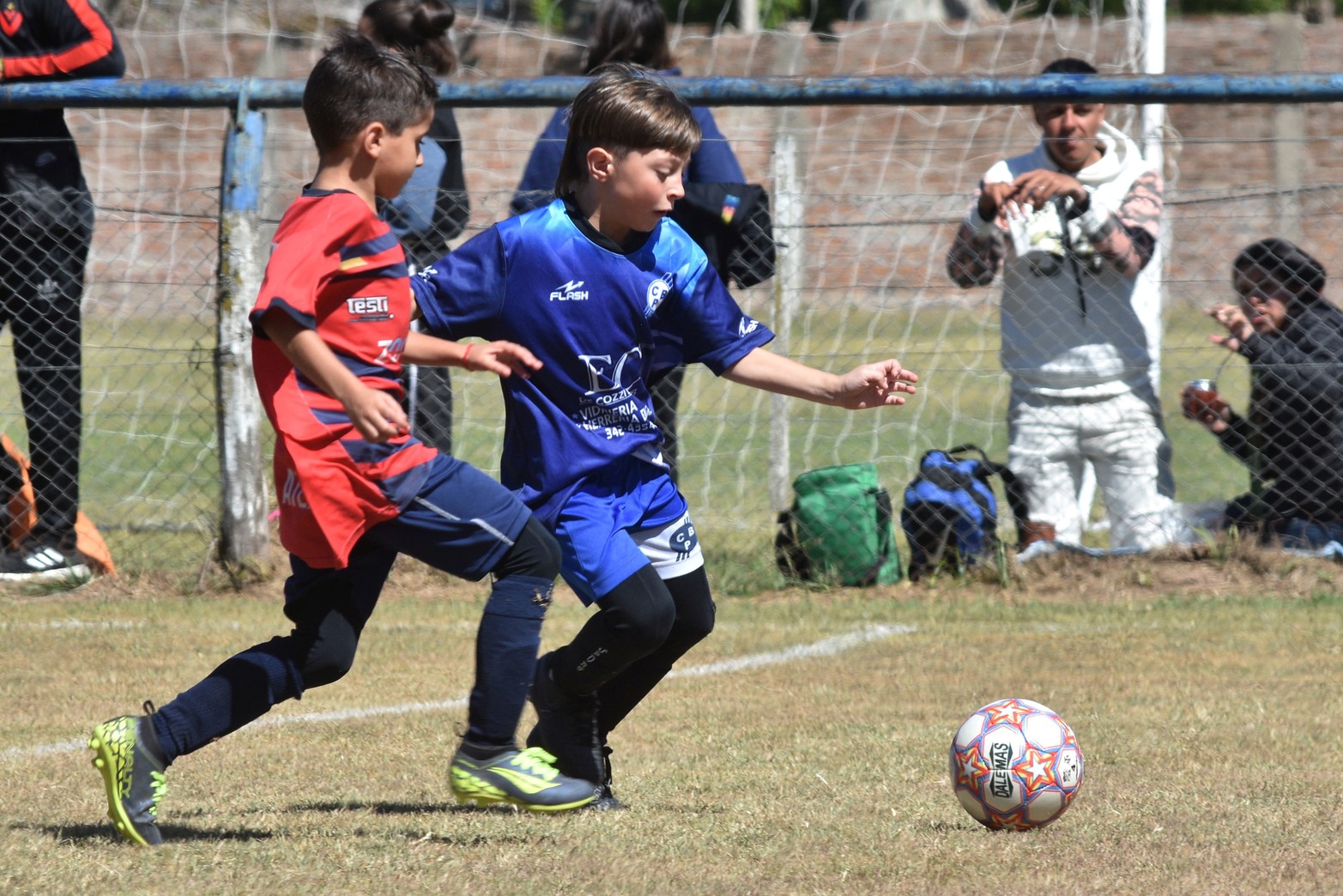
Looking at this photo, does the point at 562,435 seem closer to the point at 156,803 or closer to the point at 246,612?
the point at 156,803

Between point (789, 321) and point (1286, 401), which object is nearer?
point (1286, 401)

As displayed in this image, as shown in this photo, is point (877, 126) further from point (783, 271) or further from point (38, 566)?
point (38, 566)

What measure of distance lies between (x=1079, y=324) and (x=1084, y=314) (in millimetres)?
45

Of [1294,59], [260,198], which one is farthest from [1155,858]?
[1294,59]

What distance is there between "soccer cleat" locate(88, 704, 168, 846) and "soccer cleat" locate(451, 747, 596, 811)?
1.97 feet

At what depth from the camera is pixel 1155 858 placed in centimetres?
328

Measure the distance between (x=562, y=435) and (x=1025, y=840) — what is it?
1320mm

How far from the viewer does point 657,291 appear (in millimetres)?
3803

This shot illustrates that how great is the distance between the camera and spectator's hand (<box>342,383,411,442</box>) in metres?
3.13

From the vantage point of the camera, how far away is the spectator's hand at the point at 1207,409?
7094 millimetres

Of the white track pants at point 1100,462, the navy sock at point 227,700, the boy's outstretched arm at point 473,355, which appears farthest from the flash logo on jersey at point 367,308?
the white track pants at point 1100,462

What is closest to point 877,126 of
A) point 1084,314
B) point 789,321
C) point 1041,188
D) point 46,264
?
point 789,321

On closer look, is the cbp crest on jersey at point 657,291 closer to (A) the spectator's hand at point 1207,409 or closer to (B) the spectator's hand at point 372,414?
(B) the spectator's hand at point 372,414

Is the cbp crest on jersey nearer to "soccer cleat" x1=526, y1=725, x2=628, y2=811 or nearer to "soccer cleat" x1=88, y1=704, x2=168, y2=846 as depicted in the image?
"soccer cleat" x1=526, y1=725, x2=628, y2=811
